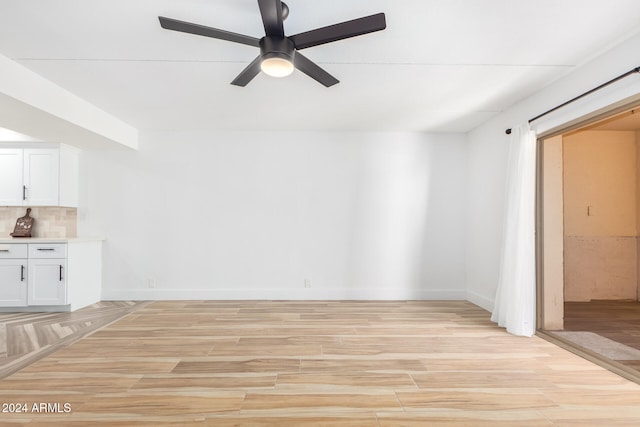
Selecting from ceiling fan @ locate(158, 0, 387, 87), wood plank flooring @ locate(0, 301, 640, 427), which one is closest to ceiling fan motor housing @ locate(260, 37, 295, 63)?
ceiling fan @ locate(158, 0, 387, 87)

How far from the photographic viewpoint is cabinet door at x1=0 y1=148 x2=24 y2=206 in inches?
169

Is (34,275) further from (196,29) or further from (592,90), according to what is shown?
(592,90)

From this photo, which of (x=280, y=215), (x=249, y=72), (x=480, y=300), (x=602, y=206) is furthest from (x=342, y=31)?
(x=602, y=206)

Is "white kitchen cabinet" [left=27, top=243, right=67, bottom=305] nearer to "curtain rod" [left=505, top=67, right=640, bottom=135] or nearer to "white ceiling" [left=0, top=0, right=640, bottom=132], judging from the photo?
"white ceiling" [left=0, top=0, right=640, bottom=132]

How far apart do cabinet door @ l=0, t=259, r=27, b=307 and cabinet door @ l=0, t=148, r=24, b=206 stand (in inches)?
34.7

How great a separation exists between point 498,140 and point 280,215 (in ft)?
10.1

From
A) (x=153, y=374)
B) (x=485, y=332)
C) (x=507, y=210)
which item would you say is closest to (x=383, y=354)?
(x=485, y=332)

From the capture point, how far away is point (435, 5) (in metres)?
1.99

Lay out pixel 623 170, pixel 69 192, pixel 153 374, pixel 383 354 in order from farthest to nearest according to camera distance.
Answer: pixel 623 170 → pixel 69 192 → pixel 383 354 → pixel 153 374

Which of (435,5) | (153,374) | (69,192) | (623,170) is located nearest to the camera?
(435,5)

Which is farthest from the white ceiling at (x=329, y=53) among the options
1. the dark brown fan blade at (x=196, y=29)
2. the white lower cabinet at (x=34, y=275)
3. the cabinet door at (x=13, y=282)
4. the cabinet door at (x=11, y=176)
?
the cabinet door at (x=13, y=282)

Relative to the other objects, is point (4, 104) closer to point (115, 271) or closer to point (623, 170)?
point (115, 271)

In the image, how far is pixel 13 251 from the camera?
3963 millimetres

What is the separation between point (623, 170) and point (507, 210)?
3.01 metres
